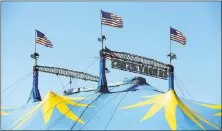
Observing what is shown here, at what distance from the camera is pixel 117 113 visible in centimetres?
1277

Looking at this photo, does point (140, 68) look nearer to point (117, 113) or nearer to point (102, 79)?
point (102, 79)

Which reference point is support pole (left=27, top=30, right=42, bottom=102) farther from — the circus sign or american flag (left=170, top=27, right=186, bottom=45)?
american flag (left=170, top=27, right=186, bottom=45)

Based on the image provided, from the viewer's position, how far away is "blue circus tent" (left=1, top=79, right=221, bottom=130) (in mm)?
→ 11859

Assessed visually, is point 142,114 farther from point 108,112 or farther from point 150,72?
point 150,72

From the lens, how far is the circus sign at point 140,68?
1602 centimetres

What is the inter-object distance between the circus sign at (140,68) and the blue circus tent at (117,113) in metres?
1.07

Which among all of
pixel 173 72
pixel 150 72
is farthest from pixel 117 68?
pixel 173 72

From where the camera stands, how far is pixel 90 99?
48.1 feet

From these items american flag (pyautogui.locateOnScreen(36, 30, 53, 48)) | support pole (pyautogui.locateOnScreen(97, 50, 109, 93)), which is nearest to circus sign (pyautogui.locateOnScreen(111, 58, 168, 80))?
support pole (pyautogui.locateOnScreen(97, 50, 109, 93))

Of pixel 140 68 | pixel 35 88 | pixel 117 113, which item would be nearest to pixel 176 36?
pixel 140 68

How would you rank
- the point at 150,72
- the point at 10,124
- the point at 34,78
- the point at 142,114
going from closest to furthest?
the point at 142,114
the point at 10,124
the point at 150,72
the point at 34,78

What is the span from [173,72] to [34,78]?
6.59m

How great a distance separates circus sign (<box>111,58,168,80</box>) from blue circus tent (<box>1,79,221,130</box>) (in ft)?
3.50

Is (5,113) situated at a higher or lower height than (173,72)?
lower
